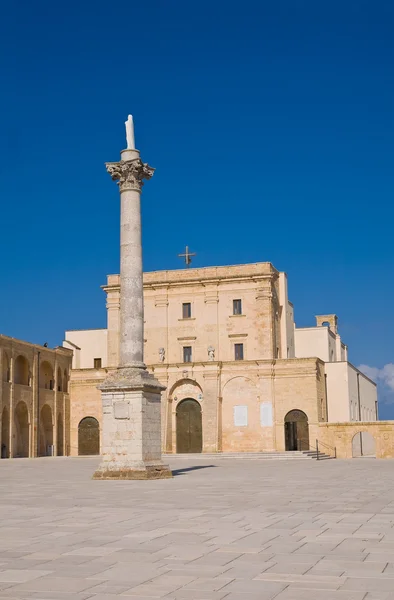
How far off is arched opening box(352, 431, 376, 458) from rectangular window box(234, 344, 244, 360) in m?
9.58

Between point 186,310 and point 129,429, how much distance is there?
2990 centimetres

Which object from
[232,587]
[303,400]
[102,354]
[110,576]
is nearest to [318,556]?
[232,587]

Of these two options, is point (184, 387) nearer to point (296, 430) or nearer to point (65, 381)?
point (296, 430)

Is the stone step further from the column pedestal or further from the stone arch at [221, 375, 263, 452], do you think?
the column pedestal

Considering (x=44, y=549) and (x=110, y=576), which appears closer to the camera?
(x=110, y=576)

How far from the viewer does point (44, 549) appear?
362 inches

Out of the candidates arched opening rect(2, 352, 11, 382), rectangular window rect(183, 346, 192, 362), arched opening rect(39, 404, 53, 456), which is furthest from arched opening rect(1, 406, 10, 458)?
rectangular window rect(183, 346, 192, 362)

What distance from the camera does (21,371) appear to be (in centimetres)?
5081

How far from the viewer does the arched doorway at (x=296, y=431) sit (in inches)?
1928

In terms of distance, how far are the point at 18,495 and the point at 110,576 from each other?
35.9 ft

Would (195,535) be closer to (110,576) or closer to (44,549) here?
(44,549)

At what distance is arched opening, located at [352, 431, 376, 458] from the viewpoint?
5431 centimetres

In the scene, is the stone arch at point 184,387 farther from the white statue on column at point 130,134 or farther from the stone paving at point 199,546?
the stone paving at point 199,546

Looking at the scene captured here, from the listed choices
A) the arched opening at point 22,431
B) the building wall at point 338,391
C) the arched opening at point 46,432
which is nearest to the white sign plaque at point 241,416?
the building wall at point 338,391
